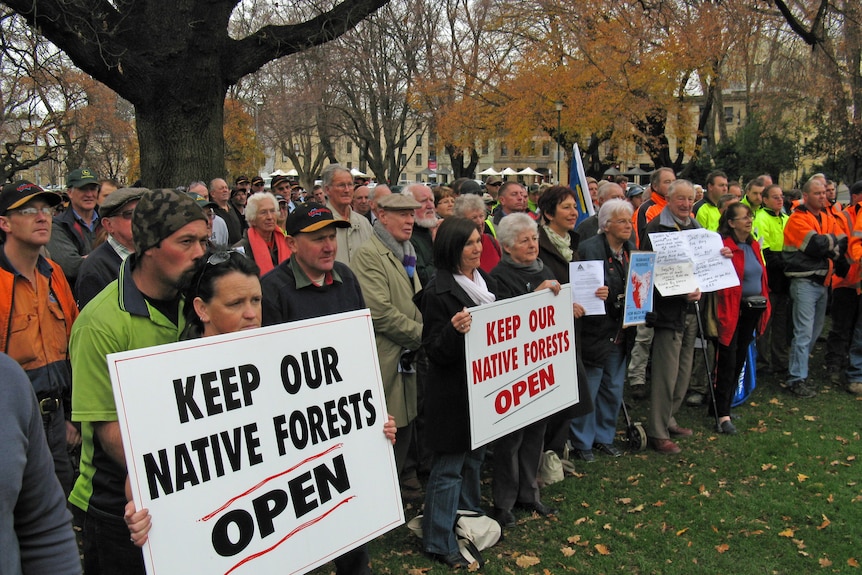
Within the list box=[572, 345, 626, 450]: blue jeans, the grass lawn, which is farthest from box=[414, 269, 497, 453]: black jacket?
box=[572, 345, 626, 450]: blue jeans

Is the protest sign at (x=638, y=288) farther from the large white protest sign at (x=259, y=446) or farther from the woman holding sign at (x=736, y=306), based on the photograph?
the large white protest sign at (x=259, y=446)

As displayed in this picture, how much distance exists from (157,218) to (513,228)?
110 inches

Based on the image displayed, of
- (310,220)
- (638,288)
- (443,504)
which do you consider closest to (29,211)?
(310,220)

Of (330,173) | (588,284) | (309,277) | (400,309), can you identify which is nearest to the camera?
(309,277)

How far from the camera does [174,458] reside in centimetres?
240

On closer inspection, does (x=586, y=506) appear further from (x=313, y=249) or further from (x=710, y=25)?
(x=710, y=25)

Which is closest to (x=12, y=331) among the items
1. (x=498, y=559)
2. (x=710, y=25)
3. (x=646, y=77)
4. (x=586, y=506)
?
(x=498, y=559)

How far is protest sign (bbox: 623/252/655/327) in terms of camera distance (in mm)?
5820

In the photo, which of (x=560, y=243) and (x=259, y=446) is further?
(x=560, y=243)

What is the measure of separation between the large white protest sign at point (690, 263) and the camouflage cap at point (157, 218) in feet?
14.9

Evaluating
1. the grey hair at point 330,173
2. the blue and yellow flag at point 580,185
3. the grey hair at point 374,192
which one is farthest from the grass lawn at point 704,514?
the grey hair at point 374,192

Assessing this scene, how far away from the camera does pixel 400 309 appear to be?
517 cm

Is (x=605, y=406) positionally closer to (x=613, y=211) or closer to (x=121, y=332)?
(x=613, y=211)

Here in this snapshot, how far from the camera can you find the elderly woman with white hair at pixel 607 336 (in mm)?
5812
